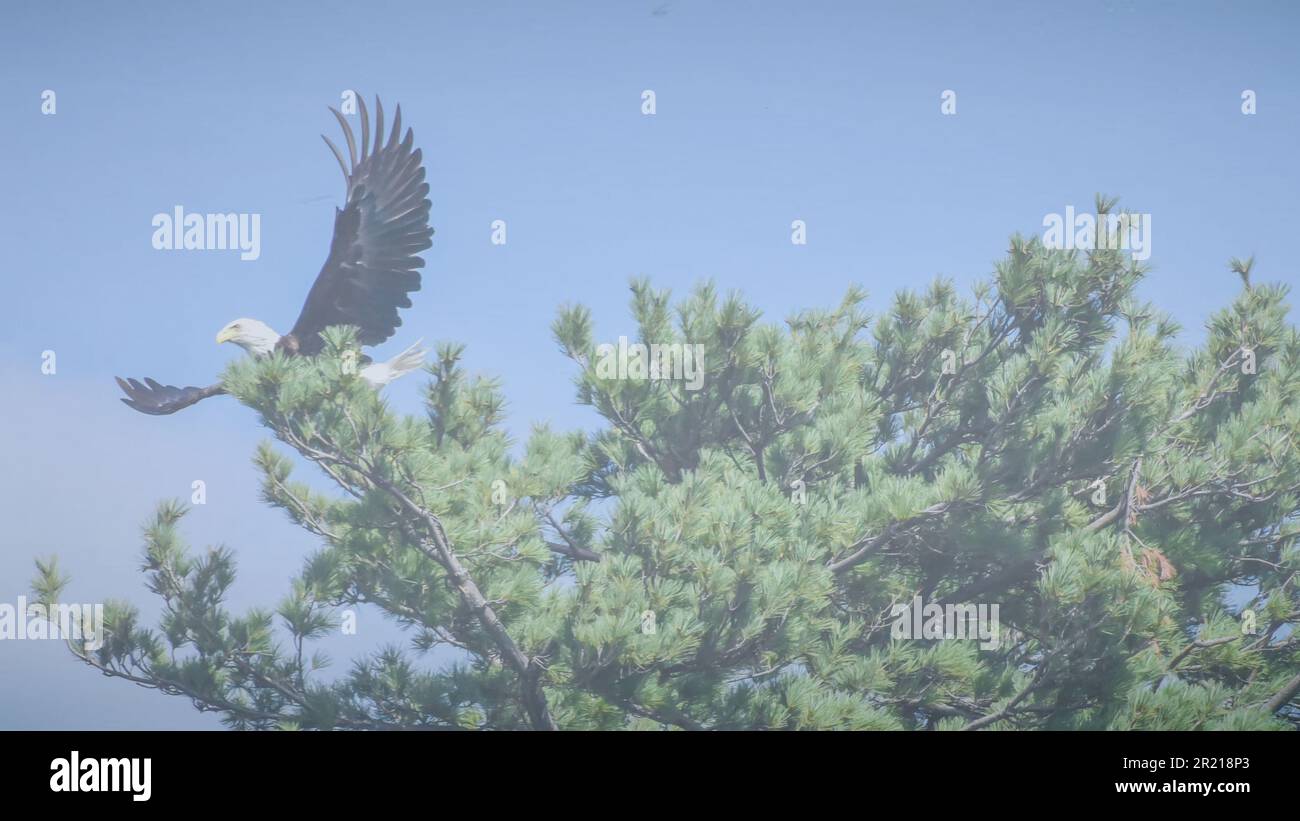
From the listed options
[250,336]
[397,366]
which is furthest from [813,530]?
[250,336]

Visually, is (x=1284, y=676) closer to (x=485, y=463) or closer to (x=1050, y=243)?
(x=1050, y=243)

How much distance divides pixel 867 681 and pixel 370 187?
75.3 inches

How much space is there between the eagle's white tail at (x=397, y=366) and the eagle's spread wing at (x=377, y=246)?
19 centimetres

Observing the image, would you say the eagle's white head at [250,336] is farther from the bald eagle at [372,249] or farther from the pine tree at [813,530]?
the pine tree at [813,530]

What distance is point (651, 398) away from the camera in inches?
117

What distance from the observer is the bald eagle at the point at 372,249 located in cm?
289

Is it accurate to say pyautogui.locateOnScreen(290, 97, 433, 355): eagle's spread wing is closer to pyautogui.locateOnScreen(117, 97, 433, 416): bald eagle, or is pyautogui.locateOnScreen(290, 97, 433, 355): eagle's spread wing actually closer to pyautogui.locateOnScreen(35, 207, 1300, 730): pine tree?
pyautogui.locateOnScreen(117, 97, 433, 416): bald eagle

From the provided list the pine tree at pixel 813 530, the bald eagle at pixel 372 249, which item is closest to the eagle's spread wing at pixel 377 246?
the bald eagle at pixel 372 249

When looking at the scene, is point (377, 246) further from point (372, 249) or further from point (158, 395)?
point (158, 395)

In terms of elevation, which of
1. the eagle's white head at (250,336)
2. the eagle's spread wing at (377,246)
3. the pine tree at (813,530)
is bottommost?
the pine tree at (813,530)

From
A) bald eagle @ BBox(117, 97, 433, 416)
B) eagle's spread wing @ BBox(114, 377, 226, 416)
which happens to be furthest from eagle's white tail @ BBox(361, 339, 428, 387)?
eagle's spread wing @ BBox(114, 377, 226, 416)

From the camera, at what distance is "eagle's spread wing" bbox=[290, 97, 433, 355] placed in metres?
2.91
